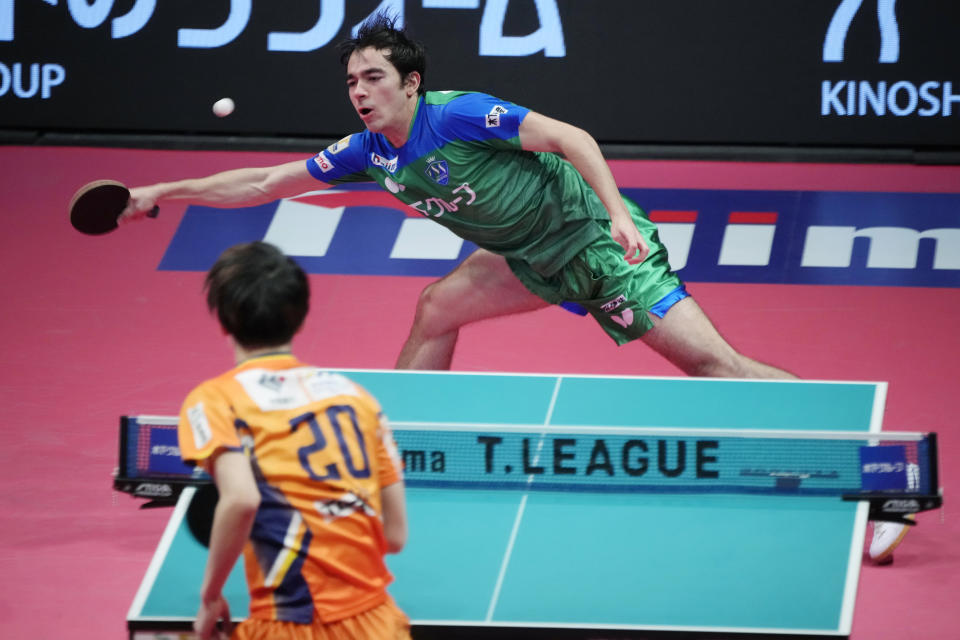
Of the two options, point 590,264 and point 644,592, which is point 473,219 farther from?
point 644,592

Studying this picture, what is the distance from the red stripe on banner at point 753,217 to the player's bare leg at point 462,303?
3.61 m

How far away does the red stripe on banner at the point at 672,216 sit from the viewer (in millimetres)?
8172

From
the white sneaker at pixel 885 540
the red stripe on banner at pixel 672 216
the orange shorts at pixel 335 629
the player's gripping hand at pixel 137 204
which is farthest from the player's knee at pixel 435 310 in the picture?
the red stripe on banner at pixel 672 216

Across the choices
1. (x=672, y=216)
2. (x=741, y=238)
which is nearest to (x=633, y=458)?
(x=741, y=238)

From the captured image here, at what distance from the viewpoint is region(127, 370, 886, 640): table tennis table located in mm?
3283

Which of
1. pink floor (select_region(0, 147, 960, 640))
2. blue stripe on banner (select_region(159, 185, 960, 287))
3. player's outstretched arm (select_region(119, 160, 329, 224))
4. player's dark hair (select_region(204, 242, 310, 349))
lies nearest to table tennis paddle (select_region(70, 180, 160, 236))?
player's outstretched arm (select_region(119, 160, 329, 224))

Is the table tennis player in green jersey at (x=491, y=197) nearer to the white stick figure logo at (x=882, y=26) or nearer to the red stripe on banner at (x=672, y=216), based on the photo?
the red stripe on banner at (x=672, y=216)

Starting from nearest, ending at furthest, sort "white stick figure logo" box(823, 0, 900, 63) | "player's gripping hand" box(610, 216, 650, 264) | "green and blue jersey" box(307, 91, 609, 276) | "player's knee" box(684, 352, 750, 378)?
"player's gripping hand" box(610, 216, 650, 264) → "green and blue jersey" box(307, 91, 609, 276) → "player's knee" box(684, 352, 750, 378) → "white stick figure logo" box(823, 0, 900, 63)

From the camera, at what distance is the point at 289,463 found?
2.54 meters

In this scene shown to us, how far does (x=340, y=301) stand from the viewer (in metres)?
7.28

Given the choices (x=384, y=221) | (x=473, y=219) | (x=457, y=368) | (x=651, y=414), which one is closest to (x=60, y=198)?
(x=384, y=221)

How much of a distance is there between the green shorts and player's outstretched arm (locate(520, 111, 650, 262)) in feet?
1.42

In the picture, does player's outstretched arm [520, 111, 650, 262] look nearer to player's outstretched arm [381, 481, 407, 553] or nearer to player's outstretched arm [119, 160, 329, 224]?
player's outstretched arm [119, 160, 329, 224]

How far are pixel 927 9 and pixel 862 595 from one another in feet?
18.7
